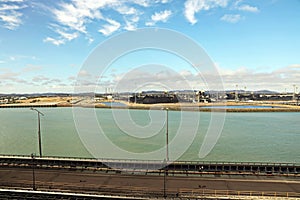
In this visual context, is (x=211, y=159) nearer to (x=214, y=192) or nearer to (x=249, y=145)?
(x=249, y=145)

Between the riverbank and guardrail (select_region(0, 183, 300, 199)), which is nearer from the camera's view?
guardrail (select_region(0, 183, 300, 199))

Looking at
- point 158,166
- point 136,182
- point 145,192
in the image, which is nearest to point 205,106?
point 158,166

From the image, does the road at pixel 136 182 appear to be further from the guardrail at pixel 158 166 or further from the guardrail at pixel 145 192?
the guardrail at pixel 158 166

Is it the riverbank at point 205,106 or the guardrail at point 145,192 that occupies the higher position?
the riverbank at point 205,106

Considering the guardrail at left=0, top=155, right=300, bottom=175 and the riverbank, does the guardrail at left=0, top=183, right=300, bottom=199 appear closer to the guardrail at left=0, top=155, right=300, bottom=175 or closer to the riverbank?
the guardrail at left=0, top=155, right=300, bottom=175

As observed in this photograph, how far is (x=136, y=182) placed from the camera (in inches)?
408

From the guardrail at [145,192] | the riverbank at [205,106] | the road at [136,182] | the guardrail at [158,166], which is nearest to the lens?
the guardrail at [145,192]

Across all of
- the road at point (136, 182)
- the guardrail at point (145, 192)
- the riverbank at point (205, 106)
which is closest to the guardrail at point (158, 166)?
the road at point (136, 182)

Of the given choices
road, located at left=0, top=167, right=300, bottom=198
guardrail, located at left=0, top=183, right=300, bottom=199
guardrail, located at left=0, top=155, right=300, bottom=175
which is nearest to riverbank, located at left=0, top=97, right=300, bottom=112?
guardrail, located at left=0, top=155, right=300, bottom=175

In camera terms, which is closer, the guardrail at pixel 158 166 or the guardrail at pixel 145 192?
the guardrail at pixel 145 192

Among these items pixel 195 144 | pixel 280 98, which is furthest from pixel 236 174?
pixel 280 98

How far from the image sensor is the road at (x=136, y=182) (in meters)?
9.62

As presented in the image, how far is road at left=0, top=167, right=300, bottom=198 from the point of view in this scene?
31.6 ft

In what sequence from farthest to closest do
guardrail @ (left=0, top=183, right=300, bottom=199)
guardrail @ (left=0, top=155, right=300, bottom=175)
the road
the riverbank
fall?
1. the riverbank
2. guardrail @ (left=0, top=155, right=300, bottom=175)
3. the road
4. guardrail @ (left=0, top=183, right=300, bottom=199)
